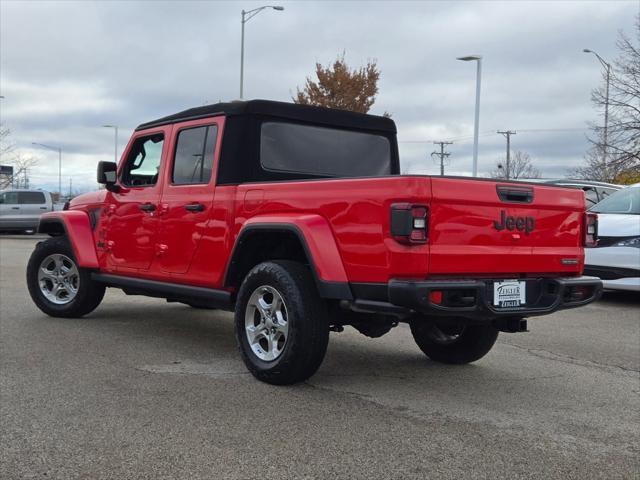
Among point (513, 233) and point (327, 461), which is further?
point (513, 233)

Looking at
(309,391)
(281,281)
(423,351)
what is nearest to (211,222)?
(281,281)

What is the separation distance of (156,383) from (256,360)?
0.69 metres

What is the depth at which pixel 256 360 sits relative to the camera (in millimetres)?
4867

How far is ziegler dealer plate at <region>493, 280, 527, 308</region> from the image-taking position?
432 centimetres

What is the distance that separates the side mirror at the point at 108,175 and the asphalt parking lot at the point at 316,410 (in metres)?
1.38

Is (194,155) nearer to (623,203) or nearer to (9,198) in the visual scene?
(623,203)

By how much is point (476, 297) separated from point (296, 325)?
114 centimetres

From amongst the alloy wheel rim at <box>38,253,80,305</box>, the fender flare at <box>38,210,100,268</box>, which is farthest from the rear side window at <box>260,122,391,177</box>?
the alloy wheel rim at <box>38,253,80,305</box>

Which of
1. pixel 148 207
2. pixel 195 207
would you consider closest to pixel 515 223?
pixel 195 207

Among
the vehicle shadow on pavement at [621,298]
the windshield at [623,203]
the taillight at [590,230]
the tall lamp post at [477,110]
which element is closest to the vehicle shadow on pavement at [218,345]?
the taillight at [590,230]

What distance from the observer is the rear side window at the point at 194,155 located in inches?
223

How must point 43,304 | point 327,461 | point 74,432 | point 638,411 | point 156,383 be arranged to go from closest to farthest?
1. point 327,461
2. point 74,432
3. point 638,411
4. point 156,383
5. point 43,304

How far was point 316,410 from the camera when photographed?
422 centimetres

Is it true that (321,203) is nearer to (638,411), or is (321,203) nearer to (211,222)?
(211,222)
